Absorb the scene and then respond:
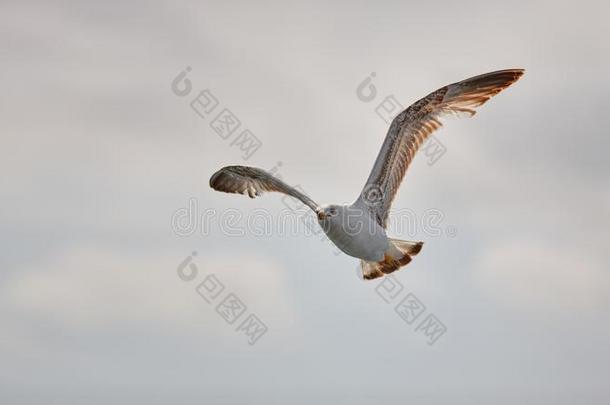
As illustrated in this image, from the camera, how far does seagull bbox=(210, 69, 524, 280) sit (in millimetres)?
12227

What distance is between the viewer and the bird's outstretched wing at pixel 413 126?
1251cm

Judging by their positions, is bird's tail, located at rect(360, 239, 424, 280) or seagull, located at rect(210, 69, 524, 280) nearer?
seagull, located at rect(210, 69, 524, 280)

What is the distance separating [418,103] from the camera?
1274cm

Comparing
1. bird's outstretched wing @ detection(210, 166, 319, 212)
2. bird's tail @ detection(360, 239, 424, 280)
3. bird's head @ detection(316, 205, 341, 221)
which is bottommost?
bird's tail @ detection(360, 239, 424, 280)

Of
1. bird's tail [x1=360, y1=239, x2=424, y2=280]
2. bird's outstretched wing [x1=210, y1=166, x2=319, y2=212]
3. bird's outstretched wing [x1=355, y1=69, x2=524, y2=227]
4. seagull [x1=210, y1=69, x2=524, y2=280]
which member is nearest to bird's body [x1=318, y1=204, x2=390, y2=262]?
seagull [x1=210, y1=69, x2=524, y2=280]

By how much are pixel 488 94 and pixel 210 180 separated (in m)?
5.55

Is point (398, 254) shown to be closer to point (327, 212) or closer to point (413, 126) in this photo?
point (327, 212)

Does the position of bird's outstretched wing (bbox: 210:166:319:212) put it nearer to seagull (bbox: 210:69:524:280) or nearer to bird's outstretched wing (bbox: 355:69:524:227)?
seagull (bbox: 210:69:524:280)

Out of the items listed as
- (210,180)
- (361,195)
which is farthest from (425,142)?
(210,180)

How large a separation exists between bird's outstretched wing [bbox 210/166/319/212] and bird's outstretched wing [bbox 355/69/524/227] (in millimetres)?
1686

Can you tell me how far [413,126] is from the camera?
1273cm

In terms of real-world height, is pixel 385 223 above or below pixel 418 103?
below

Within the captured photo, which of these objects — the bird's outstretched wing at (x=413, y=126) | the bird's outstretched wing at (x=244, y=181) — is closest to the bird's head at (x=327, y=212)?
the bird's outstretched wing at (x=413, y=126)

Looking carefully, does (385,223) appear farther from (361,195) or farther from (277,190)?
(277,190)
